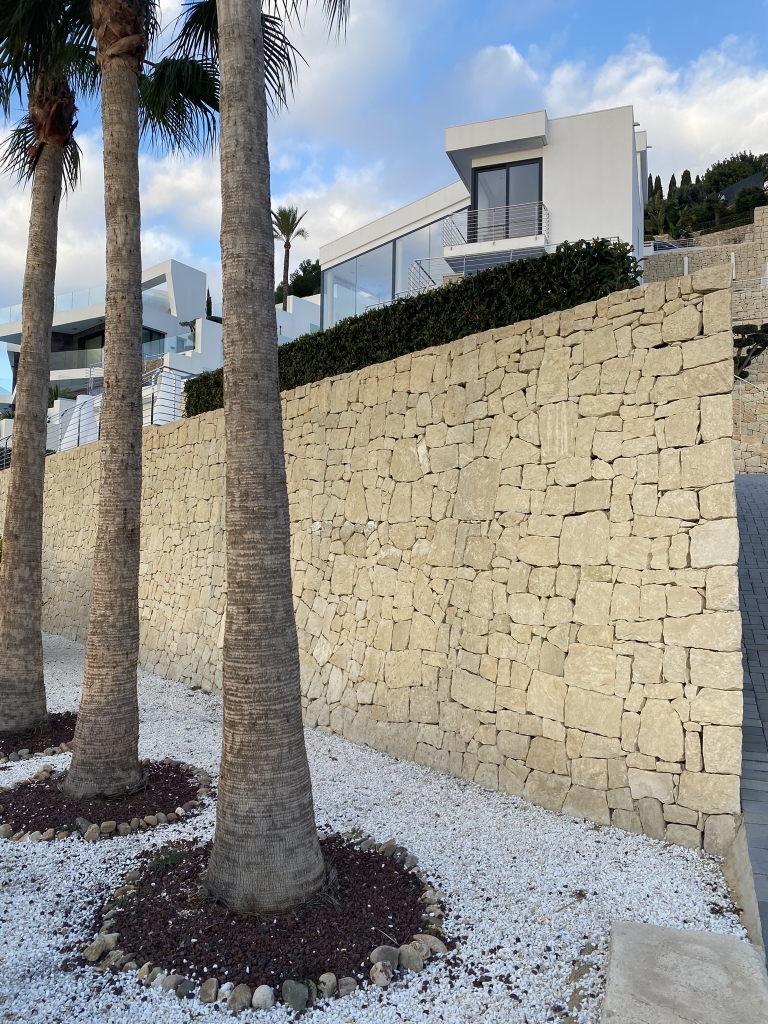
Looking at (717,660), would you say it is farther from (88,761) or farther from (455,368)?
(88,761)

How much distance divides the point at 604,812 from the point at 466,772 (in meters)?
1.36

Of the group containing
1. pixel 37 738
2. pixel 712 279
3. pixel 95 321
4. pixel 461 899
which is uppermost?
pixel 95 321

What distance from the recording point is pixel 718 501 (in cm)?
463

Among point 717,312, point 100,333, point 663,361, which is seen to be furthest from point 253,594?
point 100,333

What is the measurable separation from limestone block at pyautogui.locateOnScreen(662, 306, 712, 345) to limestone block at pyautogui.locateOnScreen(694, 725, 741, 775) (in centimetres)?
259

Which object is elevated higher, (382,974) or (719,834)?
(719,834)

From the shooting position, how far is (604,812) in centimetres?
502

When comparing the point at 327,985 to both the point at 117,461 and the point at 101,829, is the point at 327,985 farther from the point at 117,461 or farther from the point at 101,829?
the point at 117,461

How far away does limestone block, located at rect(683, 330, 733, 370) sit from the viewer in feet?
15.4

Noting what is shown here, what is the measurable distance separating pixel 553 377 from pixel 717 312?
4.37 ft

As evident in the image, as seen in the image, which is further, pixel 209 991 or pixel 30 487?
pixel 30 487

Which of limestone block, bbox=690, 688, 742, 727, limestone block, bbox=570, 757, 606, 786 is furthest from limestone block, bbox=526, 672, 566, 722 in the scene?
limestone block, bbox=690, 688, 742, 727

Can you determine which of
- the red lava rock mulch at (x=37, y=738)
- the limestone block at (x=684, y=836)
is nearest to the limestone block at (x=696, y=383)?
the limestone block at (x=684, y=836)

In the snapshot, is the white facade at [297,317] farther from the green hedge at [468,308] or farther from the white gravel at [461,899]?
the white gravel at [461,899]
